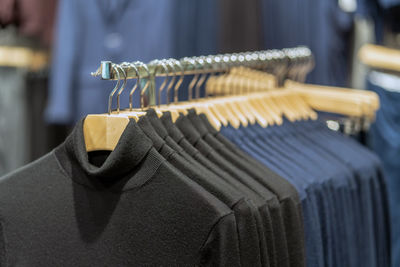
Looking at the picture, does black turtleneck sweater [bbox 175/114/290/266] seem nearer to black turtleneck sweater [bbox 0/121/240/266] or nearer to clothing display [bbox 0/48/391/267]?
clothing display [bbox 0/48/391/267]

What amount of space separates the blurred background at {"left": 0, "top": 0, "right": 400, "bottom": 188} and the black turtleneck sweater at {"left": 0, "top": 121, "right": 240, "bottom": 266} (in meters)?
1.07

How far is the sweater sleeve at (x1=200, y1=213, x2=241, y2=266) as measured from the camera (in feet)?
2.37

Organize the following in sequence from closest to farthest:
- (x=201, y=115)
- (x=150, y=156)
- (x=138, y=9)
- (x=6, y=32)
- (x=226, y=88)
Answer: (x=150, y=156) < (x=201, y=115) < (x=226, y=88) < (x=138, y=9) < (x=6, y=32)

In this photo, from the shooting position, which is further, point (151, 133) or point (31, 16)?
point (31, 16)

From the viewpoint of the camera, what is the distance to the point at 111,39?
199 centimetres

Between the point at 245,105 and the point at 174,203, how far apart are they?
416 mm

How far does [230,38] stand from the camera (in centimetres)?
215

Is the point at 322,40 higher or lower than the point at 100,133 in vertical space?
higher

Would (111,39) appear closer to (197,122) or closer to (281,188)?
(197,122)

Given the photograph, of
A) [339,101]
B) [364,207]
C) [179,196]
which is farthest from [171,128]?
[339,101]

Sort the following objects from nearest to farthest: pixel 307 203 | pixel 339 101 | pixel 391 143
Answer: pixel 307 203 < pixel 339 101 < pixel 391 143

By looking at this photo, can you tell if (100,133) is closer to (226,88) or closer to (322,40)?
(226,88)

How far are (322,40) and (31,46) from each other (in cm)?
119

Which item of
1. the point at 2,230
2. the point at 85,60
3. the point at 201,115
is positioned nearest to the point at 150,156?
the point at 201,115
